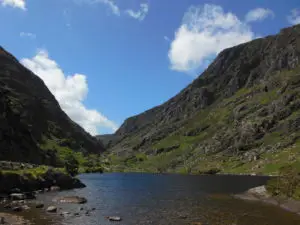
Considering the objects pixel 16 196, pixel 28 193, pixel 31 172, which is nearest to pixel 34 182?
pixel 31 172

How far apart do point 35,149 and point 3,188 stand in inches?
4342

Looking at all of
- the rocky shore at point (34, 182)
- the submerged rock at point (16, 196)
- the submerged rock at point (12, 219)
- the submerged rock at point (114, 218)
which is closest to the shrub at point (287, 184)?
the submerged rock at point (114, 218)

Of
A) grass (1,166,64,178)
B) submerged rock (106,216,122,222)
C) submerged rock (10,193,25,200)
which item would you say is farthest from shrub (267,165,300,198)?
grass (1,166,64,178)

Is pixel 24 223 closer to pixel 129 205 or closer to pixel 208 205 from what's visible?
pixel 129 205

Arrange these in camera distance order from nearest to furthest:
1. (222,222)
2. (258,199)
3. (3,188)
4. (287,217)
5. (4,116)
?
(222,222) → (287,217) → (3,188) → (258,199) → (4,116)

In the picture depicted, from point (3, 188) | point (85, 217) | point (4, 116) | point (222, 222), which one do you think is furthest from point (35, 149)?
point (222, 222)

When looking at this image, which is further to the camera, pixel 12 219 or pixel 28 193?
pixel 28 193

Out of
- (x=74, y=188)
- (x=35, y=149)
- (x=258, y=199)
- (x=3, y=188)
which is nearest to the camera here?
(x=3, y=188)

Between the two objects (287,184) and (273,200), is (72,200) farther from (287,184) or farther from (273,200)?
(287,184)

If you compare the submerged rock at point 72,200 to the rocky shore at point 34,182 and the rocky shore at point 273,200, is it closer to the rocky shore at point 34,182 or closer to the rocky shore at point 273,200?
the rocky shore at point 34,182

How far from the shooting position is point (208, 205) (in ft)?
261

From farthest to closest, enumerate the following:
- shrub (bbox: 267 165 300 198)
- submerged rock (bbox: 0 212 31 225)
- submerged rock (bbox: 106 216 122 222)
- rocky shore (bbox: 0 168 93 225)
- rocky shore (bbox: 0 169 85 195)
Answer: rocky shore (bbox: 0 169 85 195) → shrub (bbox: 267 165 300 198) → rocky shore (bbox: 0 168 93 225) → submerged rock (bbox: 106 216 122 222) → submerged rock (bbox: 0 212 31 225)

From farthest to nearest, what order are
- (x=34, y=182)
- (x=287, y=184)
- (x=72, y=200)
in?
1. (x=34, y=182)
2. (x=287, y=184)
3. (x=72, y=200)

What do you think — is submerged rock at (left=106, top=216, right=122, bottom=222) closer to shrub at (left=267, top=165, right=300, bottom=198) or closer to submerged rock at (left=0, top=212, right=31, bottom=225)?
submerged rock at (left=0, top=212, right=31, bottom=225)
